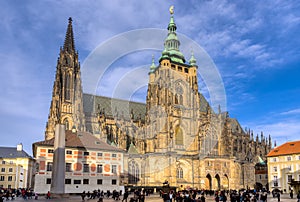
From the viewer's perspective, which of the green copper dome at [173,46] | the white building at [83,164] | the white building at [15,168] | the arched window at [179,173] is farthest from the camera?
the green copper dome at [173,46]

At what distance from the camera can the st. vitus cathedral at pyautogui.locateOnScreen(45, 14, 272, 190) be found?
6788cm

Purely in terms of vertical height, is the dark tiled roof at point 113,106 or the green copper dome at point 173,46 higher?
the green copper dome at point 173,46

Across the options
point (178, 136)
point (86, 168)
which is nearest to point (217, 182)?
point (178, 136)

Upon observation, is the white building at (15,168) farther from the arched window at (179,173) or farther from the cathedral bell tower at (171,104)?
the arched window at (179,173)

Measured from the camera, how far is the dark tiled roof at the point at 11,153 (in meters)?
76.3

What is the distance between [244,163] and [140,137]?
30104 millimetres

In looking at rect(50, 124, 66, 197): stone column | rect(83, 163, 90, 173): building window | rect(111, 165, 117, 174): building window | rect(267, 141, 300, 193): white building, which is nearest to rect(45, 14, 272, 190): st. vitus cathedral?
rect(267, 141, 300, 193): white building

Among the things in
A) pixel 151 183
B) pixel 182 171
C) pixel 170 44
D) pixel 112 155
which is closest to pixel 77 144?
pixel 112 155

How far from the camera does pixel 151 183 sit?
66.6 metres

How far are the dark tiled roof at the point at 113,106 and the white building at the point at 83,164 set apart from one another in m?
25.4

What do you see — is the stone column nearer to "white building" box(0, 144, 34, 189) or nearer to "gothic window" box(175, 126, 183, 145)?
"gothic window" box(175, 126, 183, 145)

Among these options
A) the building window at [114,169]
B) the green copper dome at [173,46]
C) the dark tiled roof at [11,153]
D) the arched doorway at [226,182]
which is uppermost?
the green copper dome at [173,46]

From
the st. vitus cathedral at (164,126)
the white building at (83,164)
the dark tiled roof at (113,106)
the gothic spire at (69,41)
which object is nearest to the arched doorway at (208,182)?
the st. vitus cathedral at (164,126)

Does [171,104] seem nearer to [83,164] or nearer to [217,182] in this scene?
[217,182]
